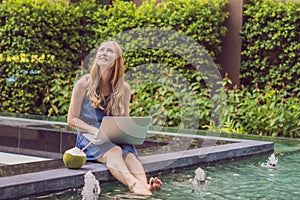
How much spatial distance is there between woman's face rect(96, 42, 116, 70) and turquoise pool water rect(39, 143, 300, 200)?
92 centimetres

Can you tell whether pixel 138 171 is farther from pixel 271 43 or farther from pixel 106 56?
pixel 271 43

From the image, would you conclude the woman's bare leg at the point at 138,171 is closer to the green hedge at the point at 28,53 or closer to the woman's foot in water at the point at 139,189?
the woman's foot in water at the point at 139,189

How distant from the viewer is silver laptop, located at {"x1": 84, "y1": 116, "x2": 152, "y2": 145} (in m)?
4.67

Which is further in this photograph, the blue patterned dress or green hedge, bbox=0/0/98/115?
green hedge, bbox=0/0/98/115

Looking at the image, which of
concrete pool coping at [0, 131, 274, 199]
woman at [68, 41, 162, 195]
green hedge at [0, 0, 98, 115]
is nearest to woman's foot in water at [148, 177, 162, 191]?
woman at [68, 41, 162, 195]

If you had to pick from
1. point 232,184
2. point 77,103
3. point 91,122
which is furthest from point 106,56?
point 232,184

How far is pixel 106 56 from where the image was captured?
4824mm

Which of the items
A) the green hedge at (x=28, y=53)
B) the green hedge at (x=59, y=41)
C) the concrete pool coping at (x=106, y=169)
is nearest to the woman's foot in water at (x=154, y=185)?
the concrete pool coping at (x=106, y=169)

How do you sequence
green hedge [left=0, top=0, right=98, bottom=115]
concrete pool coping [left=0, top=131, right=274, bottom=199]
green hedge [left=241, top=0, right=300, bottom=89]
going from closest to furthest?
concrete pool coping [left=0, top=131, right=274, bottom=199]
green hedge [left=241, top=0, right=300, bottom=89]
green hedge [left=0, top=0, right=98, bottom=115]

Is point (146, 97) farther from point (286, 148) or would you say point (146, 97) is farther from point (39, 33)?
point (286, 148)

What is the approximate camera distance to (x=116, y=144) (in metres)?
4.86

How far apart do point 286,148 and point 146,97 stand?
3.18 meters

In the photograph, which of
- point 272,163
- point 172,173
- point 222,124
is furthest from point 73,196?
point 222,124

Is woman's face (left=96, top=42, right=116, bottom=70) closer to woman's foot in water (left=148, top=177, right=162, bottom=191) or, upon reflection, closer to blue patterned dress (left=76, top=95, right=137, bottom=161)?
blue patterned dress (left=76, top=95, right=137, bottom=161)
